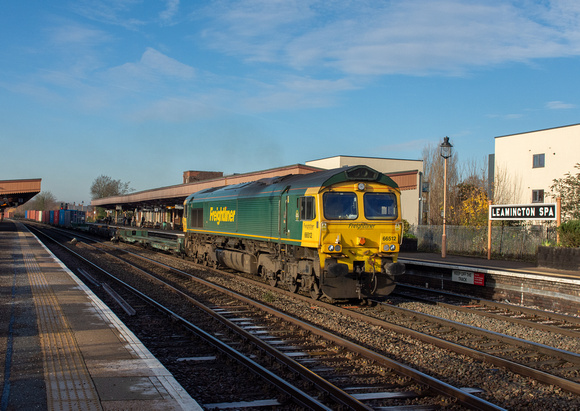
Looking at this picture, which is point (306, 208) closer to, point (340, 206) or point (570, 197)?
point (340, 206)

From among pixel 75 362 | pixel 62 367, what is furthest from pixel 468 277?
pixel 62 367

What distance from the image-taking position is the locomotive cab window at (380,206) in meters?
12.3

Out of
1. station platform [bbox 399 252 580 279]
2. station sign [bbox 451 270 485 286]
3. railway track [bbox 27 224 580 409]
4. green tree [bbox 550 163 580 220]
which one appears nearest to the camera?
railway track [bbox 27 224 580 409]

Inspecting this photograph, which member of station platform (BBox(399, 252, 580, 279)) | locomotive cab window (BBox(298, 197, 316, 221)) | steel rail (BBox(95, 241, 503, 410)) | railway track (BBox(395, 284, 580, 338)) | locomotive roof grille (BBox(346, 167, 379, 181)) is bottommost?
railway track (BBox(395, 284, 580, 338))

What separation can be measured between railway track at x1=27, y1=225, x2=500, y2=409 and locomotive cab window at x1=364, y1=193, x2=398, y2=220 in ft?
11.7

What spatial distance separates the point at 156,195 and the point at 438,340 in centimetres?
4334

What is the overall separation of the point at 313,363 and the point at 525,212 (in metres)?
13.6

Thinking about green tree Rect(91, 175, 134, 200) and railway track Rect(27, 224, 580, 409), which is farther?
green tree Rect(91, 175, 134, 200)

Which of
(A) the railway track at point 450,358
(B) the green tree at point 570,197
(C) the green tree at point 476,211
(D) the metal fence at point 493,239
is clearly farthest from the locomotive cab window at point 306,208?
(B) the green tree at point 570,197

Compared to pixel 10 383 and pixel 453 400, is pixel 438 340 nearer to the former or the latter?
pixel 453 400

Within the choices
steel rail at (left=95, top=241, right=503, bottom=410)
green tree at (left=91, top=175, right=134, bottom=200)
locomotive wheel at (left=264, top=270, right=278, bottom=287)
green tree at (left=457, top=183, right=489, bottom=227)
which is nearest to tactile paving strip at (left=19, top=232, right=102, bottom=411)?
steel rail at (left=95, top=241, right=503, bottom=410)

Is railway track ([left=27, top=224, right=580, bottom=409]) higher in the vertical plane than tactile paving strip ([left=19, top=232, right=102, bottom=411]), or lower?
lower

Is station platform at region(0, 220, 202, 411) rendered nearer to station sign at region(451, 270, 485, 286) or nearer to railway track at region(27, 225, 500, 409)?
railway track at region(27, 225, 500, 409)

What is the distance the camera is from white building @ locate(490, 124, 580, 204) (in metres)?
31.9
